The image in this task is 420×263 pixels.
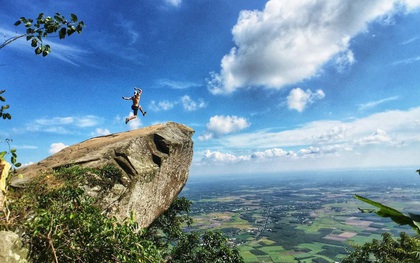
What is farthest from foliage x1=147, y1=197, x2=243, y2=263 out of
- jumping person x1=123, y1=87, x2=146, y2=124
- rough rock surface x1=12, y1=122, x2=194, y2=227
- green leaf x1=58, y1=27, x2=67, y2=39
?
green leaf x1=58, y1=27, x2=67, y2=39

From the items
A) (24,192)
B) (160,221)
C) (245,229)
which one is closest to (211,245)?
(160,221)

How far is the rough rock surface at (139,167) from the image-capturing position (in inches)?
476

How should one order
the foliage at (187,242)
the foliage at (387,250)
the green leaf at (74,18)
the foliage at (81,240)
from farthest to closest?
the foliage at (387,250) → the foliage at (187,242) → the foliage at (81,240) → the green leaf at (74,18)

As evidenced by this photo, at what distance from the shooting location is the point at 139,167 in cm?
1398

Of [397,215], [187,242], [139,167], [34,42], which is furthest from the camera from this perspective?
[187,242]

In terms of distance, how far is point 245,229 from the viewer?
136 meters

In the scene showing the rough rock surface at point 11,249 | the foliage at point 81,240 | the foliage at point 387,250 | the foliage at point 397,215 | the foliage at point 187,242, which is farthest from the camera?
the foliage at point 387,250

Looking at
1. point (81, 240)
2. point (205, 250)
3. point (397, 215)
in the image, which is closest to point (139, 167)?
point (81, 240)

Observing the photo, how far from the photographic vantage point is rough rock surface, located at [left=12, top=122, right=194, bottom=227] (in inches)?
476

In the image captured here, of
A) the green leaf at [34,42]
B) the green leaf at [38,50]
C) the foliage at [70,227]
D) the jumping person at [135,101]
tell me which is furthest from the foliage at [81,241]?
the jumping person at [135,101]

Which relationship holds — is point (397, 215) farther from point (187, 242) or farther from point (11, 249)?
point (187, 242)

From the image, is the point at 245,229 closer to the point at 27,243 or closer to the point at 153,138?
the point at 153,138

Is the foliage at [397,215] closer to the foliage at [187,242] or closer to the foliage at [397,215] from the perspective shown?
the foliage at [397,215]

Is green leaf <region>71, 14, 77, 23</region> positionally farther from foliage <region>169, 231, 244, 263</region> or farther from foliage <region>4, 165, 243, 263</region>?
foliage <region>169, 231, 244, 263</region>
